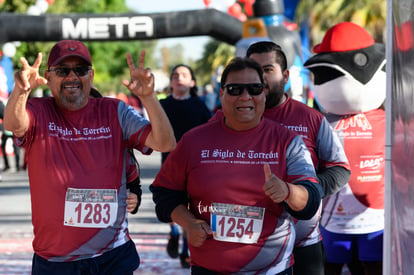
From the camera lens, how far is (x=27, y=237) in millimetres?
9055

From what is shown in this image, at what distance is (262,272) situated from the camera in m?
3.24

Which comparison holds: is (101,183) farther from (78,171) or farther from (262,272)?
(262,272)

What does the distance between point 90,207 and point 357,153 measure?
2199 mm

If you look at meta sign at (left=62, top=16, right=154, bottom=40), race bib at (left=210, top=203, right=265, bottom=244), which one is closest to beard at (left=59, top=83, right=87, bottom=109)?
race bib at (left=210, top=203, right=265, bottom=244)

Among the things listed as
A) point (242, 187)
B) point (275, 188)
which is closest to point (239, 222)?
point (242, 187)

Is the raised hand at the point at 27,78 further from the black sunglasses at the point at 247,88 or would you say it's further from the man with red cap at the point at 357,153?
the man with red cap at the point at 357,153

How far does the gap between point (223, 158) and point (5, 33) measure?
42.1 feet

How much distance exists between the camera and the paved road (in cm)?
739

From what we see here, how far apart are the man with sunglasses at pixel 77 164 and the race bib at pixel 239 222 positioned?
1.82 ft

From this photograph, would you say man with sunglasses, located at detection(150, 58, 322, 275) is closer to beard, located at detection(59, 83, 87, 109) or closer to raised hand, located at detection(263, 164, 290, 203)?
raised hand, located at detection(263, 164, 290, 203)

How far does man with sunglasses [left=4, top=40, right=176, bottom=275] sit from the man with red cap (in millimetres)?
1898

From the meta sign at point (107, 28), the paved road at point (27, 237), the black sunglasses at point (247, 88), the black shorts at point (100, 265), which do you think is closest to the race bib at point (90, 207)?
the black shorts at point (100, 265)

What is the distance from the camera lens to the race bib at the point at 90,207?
144 inches

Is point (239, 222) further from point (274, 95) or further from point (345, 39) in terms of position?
point (345, 39)
